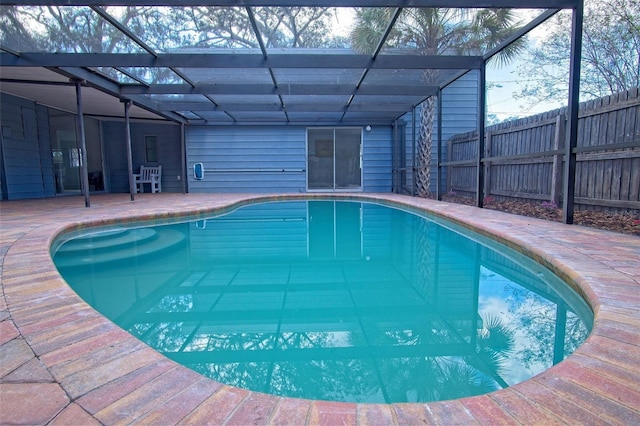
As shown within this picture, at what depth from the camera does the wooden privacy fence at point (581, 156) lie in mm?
4031

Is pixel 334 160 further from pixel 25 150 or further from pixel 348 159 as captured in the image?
pixel 25 150

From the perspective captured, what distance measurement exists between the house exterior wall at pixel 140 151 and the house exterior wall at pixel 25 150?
2.10m

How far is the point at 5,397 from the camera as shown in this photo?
99 centimetres

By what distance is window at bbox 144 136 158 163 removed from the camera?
1041cm

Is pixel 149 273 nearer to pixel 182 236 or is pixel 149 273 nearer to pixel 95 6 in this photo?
pixel 182 236

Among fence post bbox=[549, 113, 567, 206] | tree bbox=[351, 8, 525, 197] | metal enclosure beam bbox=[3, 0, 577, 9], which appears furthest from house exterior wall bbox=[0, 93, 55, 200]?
fence post bbox=[549, 113, 567, 206]

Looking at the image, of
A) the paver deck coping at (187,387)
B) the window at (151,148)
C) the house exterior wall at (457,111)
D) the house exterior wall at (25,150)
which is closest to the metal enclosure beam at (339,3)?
the paver deck coping at (187,387)

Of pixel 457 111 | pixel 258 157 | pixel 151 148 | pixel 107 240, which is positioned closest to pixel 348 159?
pixel 258 157

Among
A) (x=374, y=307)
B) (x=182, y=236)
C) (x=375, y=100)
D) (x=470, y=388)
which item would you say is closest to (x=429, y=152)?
(x=375, y=100)

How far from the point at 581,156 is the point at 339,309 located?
177 inches

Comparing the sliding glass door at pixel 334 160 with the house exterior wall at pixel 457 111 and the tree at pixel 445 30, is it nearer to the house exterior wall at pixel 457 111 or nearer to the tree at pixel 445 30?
the house exterior wall at pixel 457 111

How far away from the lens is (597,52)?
720 cm

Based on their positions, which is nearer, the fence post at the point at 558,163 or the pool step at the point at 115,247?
the pool step at the point at 115,247

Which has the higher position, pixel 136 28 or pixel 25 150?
pixel 136 28
